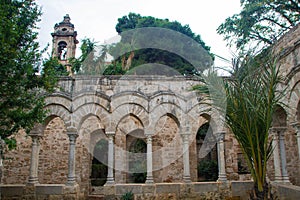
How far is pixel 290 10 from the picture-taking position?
1334cm

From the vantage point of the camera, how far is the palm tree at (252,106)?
4648 millimetres

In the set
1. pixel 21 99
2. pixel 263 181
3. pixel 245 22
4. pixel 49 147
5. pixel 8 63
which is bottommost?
pixel 263 181

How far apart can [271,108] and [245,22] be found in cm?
1036

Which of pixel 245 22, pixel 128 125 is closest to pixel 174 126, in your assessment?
pixel 128 125

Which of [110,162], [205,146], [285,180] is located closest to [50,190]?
[110,162]

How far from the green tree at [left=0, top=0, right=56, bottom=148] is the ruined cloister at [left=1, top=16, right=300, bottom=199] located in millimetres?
1219

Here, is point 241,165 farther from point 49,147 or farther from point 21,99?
point 21,99

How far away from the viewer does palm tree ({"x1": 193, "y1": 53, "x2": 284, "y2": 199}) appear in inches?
183

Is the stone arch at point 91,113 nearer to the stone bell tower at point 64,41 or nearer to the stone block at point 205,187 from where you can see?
the stone block at point 205,187

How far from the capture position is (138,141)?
13.4m

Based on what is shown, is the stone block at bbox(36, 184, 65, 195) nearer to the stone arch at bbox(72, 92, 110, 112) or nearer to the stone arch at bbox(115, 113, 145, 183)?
the stone arch at bbox(72, 92, 110, 112)

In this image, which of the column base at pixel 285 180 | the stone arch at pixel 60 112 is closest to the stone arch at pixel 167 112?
the stone arch at pixel 60 112

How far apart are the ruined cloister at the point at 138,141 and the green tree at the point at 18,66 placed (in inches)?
48.0

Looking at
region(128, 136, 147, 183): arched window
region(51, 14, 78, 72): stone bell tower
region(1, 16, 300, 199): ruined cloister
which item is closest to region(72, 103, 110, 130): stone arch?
region(1, 16, 300, 199): ruined cloister
